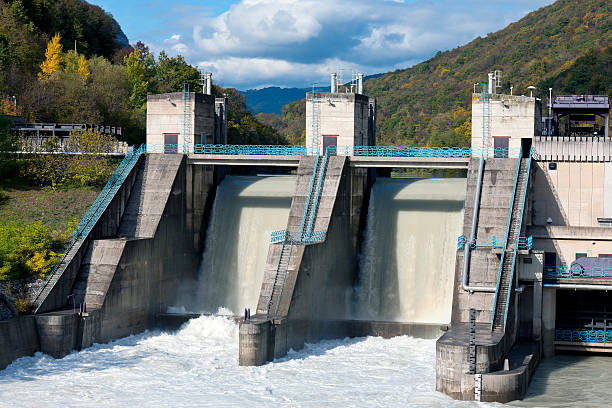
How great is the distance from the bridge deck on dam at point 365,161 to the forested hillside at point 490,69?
51.9m

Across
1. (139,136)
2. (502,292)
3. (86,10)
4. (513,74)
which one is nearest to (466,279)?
(502,292)

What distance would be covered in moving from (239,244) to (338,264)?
5.43 m

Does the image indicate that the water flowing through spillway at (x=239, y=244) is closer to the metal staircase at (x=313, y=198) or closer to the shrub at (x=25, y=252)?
the metal staircase at (x=313, y=198)

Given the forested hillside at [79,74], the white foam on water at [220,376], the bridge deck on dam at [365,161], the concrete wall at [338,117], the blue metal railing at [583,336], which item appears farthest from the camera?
the forested hillside at [79,74]

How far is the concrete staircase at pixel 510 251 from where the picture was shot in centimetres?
2603

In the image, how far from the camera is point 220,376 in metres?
25.5

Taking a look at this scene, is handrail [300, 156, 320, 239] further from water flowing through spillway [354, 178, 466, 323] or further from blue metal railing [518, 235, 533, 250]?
blue metal railing [518, 235, 533, 250]

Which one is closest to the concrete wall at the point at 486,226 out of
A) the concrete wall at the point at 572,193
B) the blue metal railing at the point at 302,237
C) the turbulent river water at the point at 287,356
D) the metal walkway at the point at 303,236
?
the concrete wall at the point at 572,193

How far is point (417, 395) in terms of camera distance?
23328 millimetres

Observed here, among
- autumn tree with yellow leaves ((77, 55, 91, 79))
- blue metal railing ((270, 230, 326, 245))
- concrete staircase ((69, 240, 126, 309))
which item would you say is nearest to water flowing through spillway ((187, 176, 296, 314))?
blue metal railing ((270, 230, 326, 245))

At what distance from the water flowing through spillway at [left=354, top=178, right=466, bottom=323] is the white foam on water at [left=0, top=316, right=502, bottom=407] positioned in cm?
270

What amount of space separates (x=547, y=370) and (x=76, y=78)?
38.5m

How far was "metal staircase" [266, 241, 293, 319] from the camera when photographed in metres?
28.0

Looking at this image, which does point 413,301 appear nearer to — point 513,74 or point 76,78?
point 76,78
